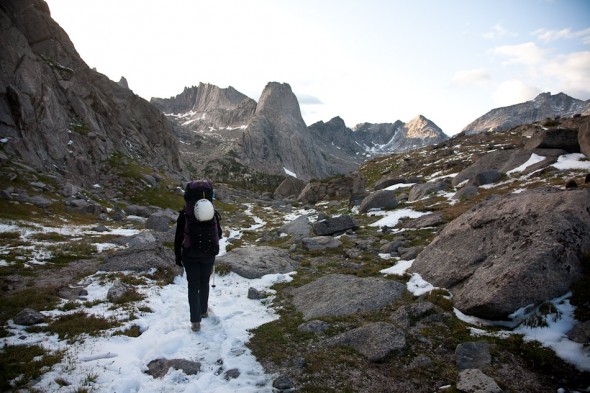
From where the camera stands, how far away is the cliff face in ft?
157

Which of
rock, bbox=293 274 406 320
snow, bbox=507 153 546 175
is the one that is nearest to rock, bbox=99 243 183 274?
rock, bbox=293 274 406 320

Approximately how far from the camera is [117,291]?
12.1 m

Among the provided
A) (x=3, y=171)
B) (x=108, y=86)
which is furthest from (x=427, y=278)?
(x=108, y=86)

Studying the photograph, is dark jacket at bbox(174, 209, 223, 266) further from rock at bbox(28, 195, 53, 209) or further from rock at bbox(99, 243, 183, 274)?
rock at bbox(28, 195, 53, 209)

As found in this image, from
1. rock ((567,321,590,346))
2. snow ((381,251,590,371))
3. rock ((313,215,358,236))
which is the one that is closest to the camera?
snow ((381,251,590,371))

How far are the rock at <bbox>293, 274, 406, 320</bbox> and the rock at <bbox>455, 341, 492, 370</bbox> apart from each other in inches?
126

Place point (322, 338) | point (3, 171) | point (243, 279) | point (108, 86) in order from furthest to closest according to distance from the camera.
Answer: point (108, 86)
point (3, 171)
point (243, 279)
point (322, 338)

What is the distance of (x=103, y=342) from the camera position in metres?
8.62

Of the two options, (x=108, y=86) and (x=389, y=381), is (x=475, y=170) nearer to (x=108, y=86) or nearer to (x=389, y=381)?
(x=389, y=381)

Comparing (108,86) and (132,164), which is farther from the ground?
(108,86)

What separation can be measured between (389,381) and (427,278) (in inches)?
246

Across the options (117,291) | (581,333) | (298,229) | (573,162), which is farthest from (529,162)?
(117,291)

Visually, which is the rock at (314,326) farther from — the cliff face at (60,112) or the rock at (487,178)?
the cliff face at (60,112)

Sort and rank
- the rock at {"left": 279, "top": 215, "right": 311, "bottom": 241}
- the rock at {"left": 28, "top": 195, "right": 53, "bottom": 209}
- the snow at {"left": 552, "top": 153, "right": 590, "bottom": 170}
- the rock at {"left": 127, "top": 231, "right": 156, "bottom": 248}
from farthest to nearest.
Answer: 1. the rock at {"left": 28, "top": 195, "right": 53, "bottom": 209}
2. the snow at {"left": 552, "top": 153, "right": 590, "bottom": 170}
3. the rock at {"left": 279, "top": 215, "right": 311, "bottom": 241}
4. the rock at {"left": 127, "top": 231, "right": 156, "bottom": 248}
